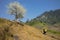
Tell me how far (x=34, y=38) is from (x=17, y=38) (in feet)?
11.8

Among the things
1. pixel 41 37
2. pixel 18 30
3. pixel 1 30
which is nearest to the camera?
pixel 1 30

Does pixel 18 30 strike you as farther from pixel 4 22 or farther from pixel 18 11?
pixel 18 11

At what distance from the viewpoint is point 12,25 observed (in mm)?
27859

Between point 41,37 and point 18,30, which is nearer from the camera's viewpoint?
point 18,30

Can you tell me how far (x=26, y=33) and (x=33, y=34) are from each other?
1.67 meters

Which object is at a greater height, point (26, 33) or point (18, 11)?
point (18, 11)

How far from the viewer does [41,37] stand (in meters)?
29.5

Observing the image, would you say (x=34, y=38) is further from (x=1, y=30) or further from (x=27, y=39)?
(x=1, y=30)

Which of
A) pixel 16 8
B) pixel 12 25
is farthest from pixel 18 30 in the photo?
pixel 16 8

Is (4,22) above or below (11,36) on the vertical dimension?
above

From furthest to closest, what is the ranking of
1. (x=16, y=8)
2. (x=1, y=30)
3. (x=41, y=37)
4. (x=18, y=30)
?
(x=16, y=8), (x=41, y=37), (x=18, y=30), (x=1, y=30)

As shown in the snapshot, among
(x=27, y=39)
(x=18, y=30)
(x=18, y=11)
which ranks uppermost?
(x=18, y=11)

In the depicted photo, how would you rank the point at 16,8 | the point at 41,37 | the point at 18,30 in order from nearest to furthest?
1. the point at 18,30
2. the point at 41,37
3. the point at 16,8

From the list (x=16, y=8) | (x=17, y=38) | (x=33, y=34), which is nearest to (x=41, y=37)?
(x=33, y=34)
